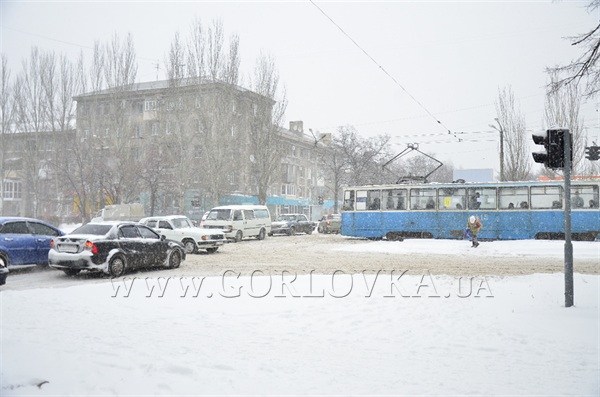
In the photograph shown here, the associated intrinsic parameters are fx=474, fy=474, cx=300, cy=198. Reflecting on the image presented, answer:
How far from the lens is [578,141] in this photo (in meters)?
25.4

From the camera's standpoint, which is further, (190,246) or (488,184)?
(488,184)

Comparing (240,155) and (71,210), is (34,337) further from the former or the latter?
(71,210)

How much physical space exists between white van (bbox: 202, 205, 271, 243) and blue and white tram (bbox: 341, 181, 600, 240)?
18.1ft

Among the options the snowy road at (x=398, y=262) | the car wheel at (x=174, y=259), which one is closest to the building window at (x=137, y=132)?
the snowy road at (x=398, y=262)

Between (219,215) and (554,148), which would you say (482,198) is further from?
(554,148)

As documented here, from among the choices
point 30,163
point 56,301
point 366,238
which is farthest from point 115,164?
point 56,301

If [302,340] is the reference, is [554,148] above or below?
above

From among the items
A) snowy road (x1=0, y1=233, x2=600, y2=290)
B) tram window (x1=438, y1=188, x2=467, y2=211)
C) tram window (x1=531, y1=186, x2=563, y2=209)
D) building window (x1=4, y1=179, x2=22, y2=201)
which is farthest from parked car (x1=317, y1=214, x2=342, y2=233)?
building window (x1=4, y1=179, x2=22, y2=201)

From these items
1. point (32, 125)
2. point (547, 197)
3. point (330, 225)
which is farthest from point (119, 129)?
point (547, 197)

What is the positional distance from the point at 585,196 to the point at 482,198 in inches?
176

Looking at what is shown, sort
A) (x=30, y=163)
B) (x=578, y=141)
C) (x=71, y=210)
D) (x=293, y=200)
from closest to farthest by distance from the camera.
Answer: (x=578, y=141)
(x=30, y=163)
(x=71, y=210)
(x=293, y=200)

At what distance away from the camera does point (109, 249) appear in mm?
12086

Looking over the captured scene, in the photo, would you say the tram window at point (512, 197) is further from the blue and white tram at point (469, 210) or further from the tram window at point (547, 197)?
the tram window at point (547, 197)

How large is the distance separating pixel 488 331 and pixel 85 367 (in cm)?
486
